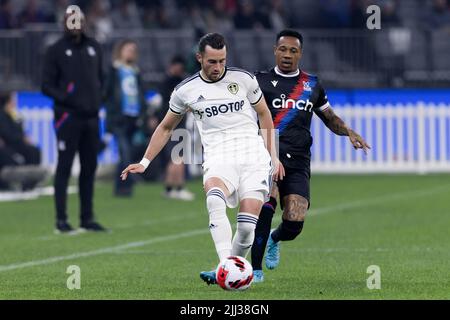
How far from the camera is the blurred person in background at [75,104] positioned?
14867 mm

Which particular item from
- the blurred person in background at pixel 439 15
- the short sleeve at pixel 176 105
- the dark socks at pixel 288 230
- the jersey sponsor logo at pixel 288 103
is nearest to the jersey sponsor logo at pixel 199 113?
the short sleeve at pixel 176 105

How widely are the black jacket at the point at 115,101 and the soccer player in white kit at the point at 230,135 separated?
9.58 meters

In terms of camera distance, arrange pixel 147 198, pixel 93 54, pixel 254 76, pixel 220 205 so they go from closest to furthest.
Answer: pixel 220 205, pixel 254 76, pixel 93 54, pixel 147 198

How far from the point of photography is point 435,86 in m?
29.4

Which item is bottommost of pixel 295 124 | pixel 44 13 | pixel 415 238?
pixel 415 238

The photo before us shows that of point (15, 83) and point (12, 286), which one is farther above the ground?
point (15, 83)

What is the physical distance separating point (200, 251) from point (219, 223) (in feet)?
10.6

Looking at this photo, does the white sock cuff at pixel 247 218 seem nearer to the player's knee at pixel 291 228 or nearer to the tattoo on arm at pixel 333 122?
the player's knee at pixel 291 228

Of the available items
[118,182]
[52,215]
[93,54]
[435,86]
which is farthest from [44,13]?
[93,54]

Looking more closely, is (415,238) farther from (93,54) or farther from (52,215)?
(52,215)

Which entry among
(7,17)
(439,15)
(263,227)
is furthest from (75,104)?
(439,15)
